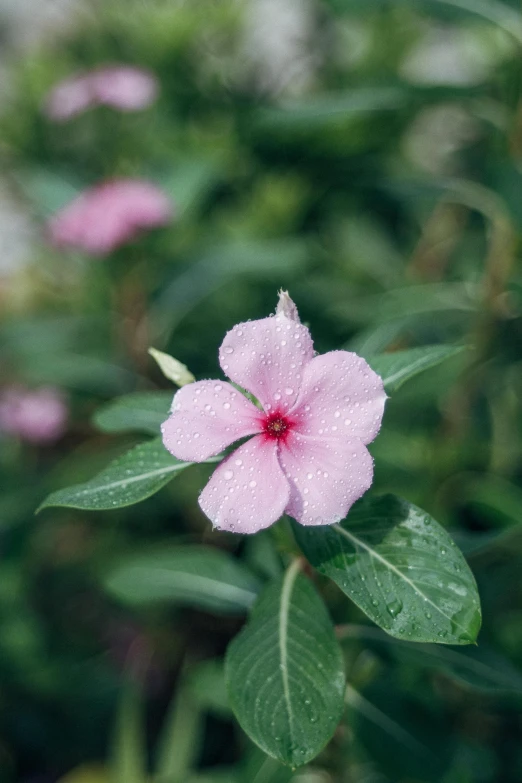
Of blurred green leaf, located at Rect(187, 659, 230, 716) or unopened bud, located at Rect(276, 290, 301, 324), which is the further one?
blurred green leaf, located at Rect(187, 659, 230, 716)

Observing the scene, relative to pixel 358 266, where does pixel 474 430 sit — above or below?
below

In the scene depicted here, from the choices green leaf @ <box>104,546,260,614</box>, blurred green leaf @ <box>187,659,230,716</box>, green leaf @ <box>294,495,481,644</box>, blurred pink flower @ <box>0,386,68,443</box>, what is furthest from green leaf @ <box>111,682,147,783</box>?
green leaf @ <box>294,495,481,644</box>

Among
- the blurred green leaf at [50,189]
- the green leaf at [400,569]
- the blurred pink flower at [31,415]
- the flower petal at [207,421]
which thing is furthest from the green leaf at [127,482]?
the blurred green leaf at [50,189]

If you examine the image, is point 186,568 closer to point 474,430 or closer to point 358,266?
point 474,430

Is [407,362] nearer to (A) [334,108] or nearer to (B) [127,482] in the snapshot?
(B) [127,482]

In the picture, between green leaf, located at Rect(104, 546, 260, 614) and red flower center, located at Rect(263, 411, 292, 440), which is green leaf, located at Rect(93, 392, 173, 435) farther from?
green leaf, located at Rect(104, 546, 260, 614)

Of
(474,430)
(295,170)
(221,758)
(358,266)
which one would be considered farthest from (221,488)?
(295,170)
